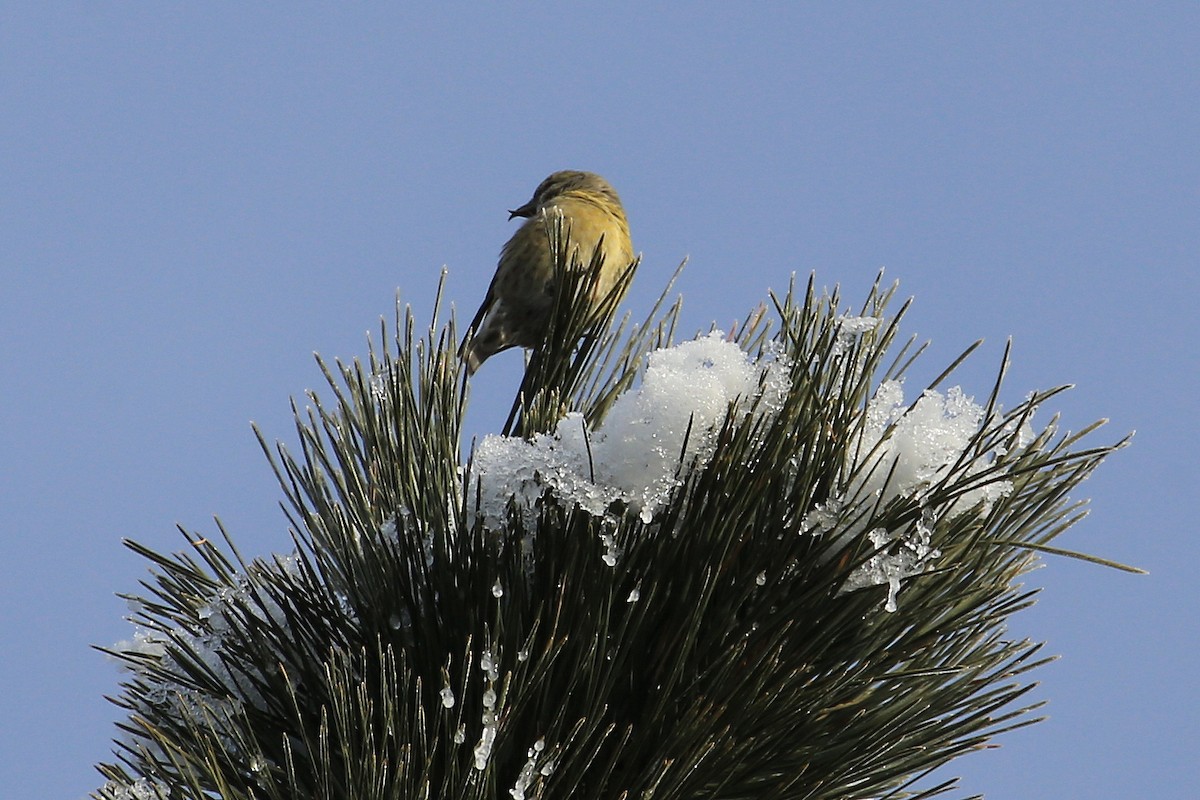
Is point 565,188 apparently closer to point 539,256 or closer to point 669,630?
point 539,256

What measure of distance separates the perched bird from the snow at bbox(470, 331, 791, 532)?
135 cm

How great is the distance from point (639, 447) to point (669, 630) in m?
0.25

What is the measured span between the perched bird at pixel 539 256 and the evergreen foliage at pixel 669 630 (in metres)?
1.35

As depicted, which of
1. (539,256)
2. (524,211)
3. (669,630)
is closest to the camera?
(669,630)

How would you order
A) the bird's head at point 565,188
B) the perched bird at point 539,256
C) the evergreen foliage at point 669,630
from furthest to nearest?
the bird's head at point 565,188 < the perched bird at point 539,256 < the evergreen foliage at point 669,630

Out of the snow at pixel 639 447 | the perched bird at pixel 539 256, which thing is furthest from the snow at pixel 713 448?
the perched bird at pixel 539 256

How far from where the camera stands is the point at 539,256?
380cm

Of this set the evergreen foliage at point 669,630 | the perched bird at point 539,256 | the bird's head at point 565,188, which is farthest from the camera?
the bird's head at point 565,188

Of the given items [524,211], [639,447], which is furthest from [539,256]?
[639,447]

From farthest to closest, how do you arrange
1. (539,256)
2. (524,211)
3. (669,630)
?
(524,211)
(539,256)
(669,630)

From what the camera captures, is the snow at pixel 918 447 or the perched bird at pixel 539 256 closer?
the snow at pixel 918 447

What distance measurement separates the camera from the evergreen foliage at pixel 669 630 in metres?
1.58

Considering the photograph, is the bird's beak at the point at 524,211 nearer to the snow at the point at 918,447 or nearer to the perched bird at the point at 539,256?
the perched bird at the point at 539,256

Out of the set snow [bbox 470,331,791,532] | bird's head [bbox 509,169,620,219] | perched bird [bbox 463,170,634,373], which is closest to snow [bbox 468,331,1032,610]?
snow [bbox 470,331,791,532]
